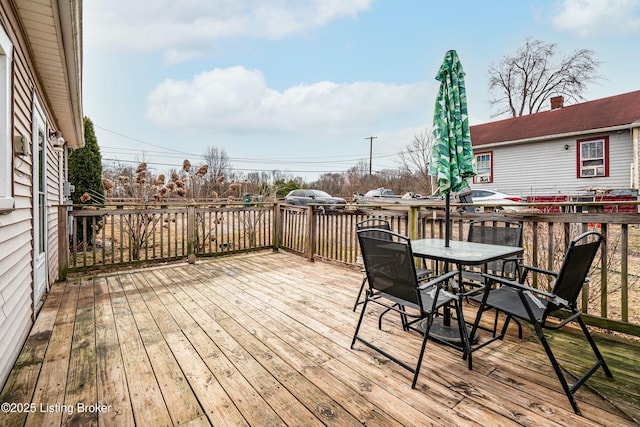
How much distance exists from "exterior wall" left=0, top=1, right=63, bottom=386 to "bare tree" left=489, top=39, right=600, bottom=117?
74.0ft

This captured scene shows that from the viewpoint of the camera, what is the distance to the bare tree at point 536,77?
54.1 feet

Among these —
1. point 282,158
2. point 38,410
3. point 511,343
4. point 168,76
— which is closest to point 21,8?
point 38,410

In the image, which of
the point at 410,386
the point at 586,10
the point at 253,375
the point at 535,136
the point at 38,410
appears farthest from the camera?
the point at 535,136

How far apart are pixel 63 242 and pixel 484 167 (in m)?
15.8

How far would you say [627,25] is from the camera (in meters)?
11.2

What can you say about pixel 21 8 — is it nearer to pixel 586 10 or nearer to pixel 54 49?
pixel 54 49

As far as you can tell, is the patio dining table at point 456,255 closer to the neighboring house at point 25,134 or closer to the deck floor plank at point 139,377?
the deck floor plank at point 139,377

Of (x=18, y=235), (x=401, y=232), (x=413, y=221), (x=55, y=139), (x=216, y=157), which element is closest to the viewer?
(x=18, y=235)

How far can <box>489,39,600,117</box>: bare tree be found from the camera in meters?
16.5

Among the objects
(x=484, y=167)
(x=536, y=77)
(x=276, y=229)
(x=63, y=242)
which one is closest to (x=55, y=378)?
(x=63, y=242)

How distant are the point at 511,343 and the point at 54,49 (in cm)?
485

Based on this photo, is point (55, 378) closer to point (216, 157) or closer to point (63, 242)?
point (63, 242)

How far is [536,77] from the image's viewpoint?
1805 cm

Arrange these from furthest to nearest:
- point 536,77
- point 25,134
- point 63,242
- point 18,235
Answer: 1. point 536,77
2. point 63,242
3. point 25,134
4. point 18,235
